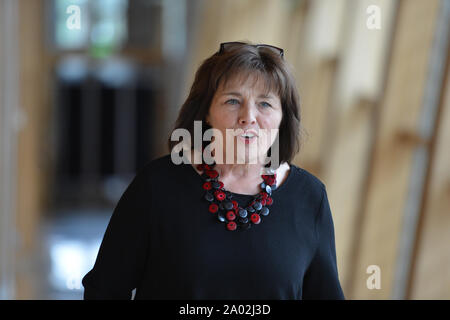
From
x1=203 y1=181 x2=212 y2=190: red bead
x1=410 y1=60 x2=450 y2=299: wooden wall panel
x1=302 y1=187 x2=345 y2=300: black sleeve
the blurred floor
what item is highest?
x1=203 y1=181 x2=212 y2=190: red bead

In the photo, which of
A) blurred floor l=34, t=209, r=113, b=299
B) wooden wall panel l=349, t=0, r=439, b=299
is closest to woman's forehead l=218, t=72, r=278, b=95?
wooden wall panel l=349, t=0, r=439, b=299

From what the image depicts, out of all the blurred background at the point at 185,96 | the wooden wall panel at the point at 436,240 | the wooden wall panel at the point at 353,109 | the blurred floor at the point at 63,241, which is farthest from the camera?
the blurred floor at the point at 63,241

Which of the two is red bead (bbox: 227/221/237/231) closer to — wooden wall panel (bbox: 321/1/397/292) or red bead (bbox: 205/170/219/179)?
red bead (bbox: 205/170/219/179)

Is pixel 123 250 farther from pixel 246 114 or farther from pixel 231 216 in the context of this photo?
pixel 246 114

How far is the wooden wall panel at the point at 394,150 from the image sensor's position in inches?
107

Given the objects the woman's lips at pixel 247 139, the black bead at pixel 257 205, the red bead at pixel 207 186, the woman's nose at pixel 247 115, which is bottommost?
the black bead at pixel 257 205

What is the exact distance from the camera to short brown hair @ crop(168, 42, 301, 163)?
4.44ft

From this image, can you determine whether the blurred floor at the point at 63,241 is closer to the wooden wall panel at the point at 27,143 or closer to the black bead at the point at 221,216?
the wooden wall panel at the point at 27,143

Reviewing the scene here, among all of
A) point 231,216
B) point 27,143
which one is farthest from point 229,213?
point 27,143

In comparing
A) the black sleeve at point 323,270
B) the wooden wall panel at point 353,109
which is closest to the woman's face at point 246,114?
the black sleeve at point 323,270

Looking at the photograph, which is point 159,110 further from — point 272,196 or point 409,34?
point 272,196

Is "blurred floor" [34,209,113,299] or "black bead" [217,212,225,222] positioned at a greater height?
"black bead" [217,212,225,222]

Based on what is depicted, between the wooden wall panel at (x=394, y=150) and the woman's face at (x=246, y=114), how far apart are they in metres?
1.51

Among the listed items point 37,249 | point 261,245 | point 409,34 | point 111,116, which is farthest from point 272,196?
point 111,116
